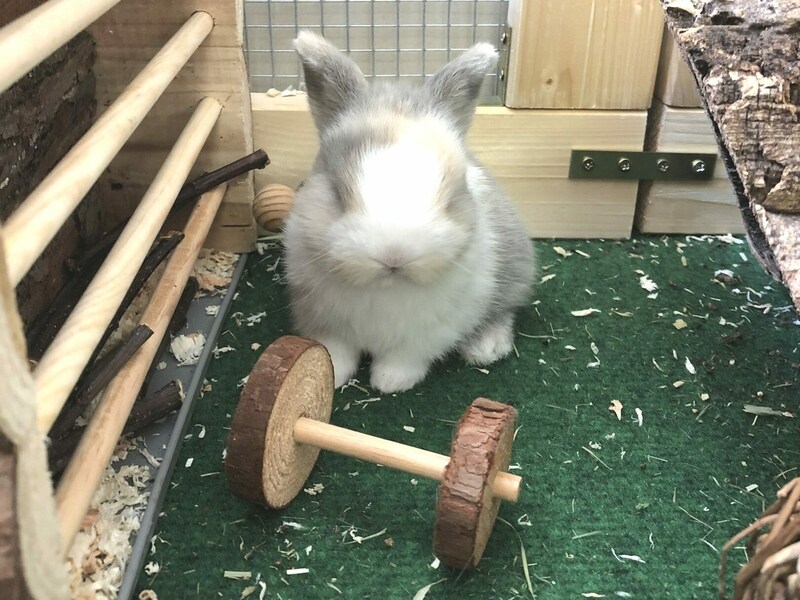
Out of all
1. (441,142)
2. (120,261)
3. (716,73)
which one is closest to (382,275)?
(441,142)

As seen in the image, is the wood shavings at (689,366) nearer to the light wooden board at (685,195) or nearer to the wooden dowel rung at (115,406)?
the light wooden board at (685,195)

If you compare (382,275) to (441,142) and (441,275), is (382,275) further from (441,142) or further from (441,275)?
(441,142)

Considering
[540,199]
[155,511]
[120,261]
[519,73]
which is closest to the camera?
[120,261]

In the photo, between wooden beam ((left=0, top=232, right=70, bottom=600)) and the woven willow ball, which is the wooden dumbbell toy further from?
the woven willow ball

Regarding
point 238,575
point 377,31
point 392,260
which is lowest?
point 238,575

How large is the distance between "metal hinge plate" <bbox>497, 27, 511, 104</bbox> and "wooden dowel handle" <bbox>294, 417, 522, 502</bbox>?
107 centimetres

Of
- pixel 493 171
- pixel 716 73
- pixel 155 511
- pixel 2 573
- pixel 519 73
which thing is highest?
pixel 716 73

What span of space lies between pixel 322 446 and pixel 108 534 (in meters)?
0.32

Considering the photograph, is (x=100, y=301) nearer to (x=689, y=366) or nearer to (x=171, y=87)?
(x=171, y=87)

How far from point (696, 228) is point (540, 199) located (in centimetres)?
42

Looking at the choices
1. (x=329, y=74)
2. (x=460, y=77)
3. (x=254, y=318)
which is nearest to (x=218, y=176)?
(x=254, y=318)

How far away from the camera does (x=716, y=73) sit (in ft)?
3.84

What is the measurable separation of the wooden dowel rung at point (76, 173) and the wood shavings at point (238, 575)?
0.55 meters

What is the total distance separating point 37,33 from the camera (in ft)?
2.29
